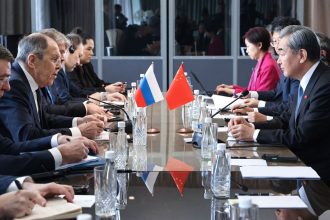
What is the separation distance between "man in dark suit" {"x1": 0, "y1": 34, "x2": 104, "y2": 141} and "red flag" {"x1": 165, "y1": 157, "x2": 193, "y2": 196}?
28.1 inches

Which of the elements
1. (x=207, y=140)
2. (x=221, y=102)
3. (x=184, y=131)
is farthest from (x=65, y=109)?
(x=207, y=140)

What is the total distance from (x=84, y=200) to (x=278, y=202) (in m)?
0.67

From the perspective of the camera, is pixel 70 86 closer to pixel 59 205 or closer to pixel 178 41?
pixel 178 41

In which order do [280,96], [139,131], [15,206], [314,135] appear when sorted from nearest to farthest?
[15,206] < [314,135] < [139,131] < [280,96]

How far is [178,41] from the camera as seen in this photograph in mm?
9094

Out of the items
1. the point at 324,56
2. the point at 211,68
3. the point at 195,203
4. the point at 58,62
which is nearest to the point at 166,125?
the point at 58,62

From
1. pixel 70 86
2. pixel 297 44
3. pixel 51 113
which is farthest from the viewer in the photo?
pixel 70 86

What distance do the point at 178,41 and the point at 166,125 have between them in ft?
17.0

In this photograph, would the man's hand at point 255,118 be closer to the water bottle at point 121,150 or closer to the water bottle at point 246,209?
the water bottle at point 121,150

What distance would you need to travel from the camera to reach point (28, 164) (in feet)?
8.58

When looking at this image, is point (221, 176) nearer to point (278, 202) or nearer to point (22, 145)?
point (278, 202)

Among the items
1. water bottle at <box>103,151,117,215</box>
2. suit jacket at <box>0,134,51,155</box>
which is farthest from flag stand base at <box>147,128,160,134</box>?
water bottle at <box>103,151,117,215</box>

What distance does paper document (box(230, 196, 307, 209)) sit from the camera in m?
2.05

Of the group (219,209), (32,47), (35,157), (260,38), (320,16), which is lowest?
(219,209)
